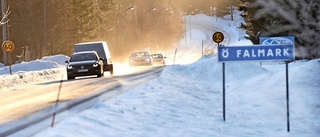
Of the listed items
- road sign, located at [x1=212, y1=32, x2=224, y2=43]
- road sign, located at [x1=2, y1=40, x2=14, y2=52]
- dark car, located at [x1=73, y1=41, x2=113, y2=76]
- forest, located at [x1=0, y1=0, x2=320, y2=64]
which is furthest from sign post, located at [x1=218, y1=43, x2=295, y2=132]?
dark car, located at [x1=73, y1=41, x2=113, y2=76]

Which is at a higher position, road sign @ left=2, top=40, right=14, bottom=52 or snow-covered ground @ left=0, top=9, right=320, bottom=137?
road sign @ left=2, top=40, right=14, bottom=52

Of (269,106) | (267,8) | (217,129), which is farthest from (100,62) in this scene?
(217,129)

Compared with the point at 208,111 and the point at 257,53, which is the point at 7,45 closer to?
the point at 208,111

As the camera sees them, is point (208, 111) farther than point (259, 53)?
Yes

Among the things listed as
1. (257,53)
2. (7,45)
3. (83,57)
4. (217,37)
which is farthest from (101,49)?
(257,53)

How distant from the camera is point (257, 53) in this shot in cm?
1241

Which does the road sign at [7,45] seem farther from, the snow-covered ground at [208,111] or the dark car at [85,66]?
the snow-covered ground at [208,111]

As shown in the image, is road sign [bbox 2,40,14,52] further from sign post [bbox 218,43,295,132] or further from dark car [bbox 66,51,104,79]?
sign post [bbox 218,43,295,132]

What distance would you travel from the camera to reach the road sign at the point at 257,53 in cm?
1225

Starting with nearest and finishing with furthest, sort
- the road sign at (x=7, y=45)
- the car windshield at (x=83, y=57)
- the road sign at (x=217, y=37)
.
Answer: the road sign at (x=217, y=37) → the road sign at (x=7, y=45) → the car windshield at (x=83, y=57)

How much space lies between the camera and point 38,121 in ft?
37.0

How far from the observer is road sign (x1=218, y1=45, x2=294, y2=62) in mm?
12250

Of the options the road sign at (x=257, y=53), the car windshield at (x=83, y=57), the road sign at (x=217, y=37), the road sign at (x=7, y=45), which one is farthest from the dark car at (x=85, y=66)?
the road sign at (x=257, y=53)

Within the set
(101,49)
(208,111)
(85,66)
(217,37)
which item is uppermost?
(217,37)
